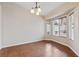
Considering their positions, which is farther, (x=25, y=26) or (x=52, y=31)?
(x=52, y=31)

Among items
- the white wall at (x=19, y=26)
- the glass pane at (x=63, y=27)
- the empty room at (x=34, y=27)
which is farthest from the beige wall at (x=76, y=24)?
the white wall at (x=19, y=26)

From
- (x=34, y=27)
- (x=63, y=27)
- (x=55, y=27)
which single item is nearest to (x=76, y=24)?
(x=63, y=27)

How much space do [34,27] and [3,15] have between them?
200cm

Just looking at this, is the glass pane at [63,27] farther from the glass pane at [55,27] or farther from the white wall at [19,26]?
the white wall at [19,26]

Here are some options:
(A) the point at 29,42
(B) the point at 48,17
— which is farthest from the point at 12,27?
(B) the point at 48,17

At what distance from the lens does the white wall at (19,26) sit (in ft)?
18.0

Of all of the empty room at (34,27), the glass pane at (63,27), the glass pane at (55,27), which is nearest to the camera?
the empty room at (34,27)

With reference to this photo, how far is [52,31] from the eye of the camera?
283 inches

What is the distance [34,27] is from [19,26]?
38.2 inches

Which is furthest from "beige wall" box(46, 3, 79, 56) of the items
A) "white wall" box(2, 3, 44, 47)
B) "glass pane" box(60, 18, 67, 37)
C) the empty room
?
"white wall" box(2, 3, 44, 47)

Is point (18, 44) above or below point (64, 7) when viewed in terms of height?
below

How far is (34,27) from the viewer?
268 inches

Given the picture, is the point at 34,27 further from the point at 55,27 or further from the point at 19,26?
the point at 55,27

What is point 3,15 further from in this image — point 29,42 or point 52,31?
point 52,31
